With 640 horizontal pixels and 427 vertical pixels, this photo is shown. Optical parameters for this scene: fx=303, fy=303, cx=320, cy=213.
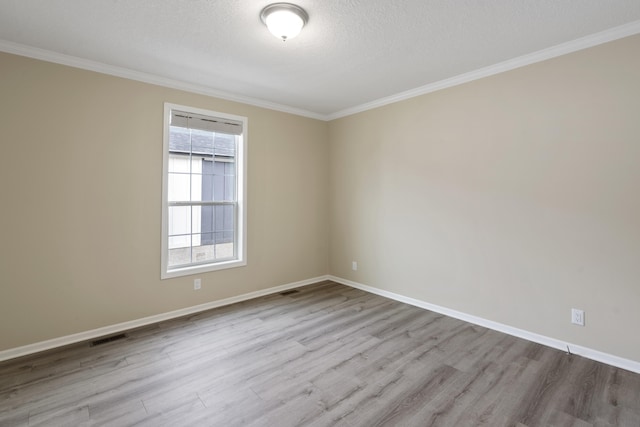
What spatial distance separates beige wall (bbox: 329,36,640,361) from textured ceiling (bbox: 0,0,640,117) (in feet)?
1.35

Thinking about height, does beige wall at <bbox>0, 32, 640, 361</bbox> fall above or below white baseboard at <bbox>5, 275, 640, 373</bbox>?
above

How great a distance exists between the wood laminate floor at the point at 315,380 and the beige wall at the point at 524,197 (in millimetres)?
445

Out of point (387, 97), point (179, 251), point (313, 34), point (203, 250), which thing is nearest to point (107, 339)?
point (179, 251)

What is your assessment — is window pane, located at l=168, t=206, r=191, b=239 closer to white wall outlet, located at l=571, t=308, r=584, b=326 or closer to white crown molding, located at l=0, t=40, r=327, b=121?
white crown molding, located at l=0, t=40, r=327, b=121

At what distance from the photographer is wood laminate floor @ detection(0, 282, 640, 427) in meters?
1.86

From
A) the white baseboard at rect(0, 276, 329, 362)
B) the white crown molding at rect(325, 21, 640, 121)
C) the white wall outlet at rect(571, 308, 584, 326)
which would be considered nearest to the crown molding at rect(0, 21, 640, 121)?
the white crown molding at rect(325, 21, 640, 121)

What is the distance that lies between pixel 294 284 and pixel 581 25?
161 inches

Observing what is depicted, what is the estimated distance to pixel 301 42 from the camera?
2553mm

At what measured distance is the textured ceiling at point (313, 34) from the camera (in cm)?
208

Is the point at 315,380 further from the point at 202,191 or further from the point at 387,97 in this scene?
the point at 387,97

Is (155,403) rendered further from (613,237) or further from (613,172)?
(613,172)

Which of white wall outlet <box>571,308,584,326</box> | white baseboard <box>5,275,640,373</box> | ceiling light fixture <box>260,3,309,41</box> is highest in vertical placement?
ceiling light fixture <box>260,3,309,41</box>

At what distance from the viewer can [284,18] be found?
2.10 metres

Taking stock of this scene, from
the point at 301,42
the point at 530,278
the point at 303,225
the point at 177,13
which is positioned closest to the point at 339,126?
the point at 303,225
